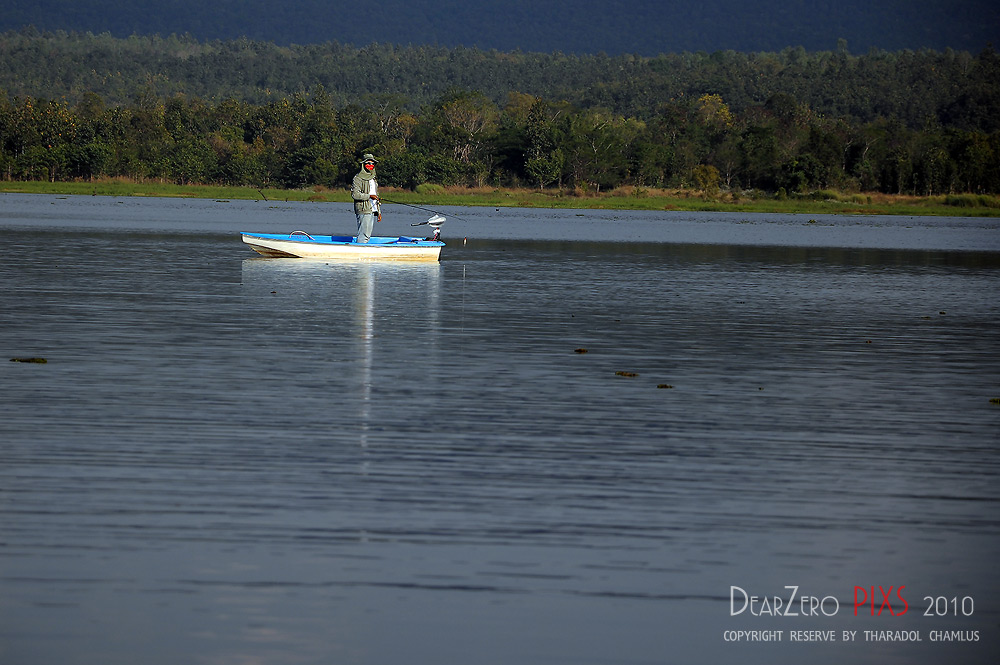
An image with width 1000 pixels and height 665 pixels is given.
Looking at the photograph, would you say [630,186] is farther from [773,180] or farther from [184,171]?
[184,171]

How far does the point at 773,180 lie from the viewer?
123 metres

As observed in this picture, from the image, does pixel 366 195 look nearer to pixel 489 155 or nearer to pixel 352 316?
pixel 352 316

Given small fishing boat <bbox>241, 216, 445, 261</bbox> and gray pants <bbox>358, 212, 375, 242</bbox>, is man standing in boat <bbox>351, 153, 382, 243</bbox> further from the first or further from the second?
small fishing boat <bbox>241, 216, 445, 261</bbox>

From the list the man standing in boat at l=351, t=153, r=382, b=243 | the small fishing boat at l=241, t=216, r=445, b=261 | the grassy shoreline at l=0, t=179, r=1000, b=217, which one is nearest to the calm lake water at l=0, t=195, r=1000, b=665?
the man standing in boat at l=351, t=153, r=382, b=243

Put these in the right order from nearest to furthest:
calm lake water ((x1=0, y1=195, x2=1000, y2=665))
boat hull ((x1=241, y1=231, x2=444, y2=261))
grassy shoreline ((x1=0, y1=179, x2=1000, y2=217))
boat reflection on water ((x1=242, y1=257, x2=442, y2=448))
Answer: calm lake water ((x1=0, y1=195, x2=1000, y2=665))
boat reflection on water ((x1=242, y1=257, x2=442, y2=448))
boat hull ((x1=241, y1=231, x2=444, y2=261))
grassy shoreline ((x1=0, y1=179, x2=1000, y2=217))

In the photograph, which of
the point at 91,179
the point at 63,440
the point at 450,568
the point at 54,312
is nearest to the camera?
the point at 450,568

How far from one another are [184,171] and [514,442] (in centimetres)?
11041

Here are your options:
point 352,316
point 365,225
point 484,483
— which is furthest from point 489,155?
point 484,483

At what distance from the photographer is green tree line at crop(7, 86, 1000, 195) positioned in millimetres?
116688

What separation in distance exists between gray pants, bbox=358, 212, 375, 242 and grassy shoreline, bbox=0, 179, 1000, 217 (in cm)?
6808

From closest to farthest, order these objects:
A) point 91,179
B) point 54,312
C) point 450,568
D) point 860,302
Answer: point 450,568, point 54,312, point 860,302, point 91,179

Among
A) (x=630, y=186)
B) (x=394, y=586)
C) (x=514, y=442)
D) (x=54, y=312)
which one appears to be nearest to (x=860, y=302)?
(x=54, y=312)

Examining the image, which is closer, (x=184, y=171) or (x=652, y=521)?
(x=652, y=521)

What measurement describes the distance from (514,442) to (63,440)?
3932mm
